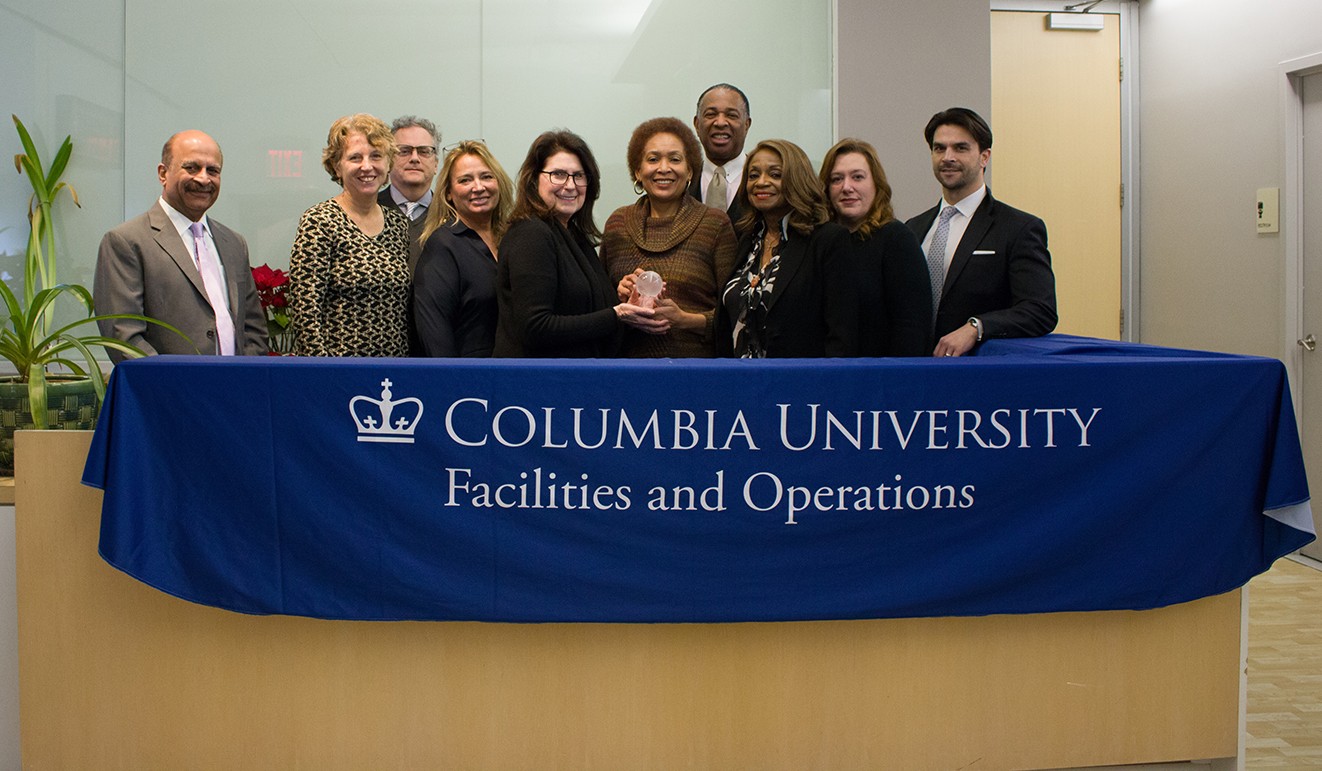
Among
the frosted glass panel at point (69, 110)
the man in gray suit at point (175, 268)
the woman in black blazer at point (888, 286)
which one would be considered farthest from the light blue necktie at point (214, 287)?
the woman in black blazer at point (888, 286)

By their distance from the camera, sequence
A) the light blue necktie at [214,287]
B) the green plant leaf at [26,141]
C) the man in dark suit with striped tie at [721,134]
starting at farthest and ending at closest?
1. the green plant leaf at [26,141]
2. the man in dark suit with striped tie at [721,134]
3. the light blue necktie at [214,287]

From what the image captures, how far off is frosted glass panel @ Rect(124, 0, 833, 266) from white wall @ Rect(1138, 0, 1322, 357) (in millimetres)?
2180

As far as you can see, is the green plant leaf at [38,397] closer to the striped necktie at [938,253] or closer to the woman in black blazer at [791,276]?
the woman in black blazer at [791,276]

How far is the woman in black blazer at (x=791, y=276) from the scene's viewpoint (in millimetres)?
2914

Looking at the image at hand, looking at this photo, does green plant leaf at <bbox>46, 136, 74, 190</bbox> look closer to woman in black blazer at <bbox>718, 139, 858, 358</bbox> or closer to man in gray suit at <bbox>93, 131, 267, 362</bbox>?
man in gray suit at <bbox>93, 131, 267, 362</bbox>

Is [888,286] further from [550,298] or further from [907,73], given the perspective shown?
[907,73]

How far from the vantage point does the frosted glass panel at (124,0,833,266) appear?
4.75 m

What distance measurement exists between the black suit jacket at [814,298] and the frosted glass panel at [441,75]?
7.07 feet

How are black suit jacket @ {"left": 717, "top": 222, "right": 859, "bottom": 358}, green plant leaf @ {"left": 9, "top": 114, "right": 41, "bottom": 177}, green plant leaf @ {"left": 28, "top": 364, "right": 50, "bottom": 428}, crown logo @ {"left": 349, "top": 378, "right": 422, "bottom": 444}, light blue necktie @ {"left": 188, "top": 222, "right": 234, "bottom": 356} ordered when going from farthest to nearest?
green plant leaf @ {"left": 9, "top": 114, "right": 41, "bottom": 177}, light blue necktie @ {"left": 188, "top": 222, "right": 234, "bottom": 356}, black suit jacket @ {"left": 717, "top": 222, "right": 859, "bottom": 358}, green plant leaf @ {"left": 28, "top": 364, "right": 50, "bottom": 428}, crown logo @ {"left": 349, "top": 378, "right": 422, "bottom": 444}

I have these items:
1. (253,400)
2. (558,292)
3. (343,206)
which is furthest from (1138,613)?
(343,206)

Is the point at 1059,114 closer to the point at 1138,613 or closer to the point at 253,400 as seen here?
the point at 1138,613

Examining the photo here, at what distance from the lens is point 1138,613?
2.52 meters

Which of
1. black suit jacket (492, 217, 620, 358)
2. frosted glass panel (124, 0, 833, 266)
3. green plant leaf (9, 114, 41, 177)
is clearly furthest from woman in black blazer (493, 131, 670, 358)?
green plant leaf (9, 114, 41, 177)

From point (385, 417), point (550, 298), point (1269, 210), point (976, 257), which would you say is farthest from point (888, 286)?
point (1269, 210)
